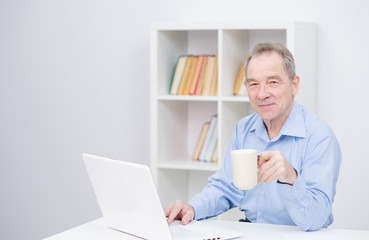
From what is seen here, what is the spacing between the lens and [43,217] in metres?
4.71

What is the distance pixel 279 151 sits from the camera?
2281 millimetres

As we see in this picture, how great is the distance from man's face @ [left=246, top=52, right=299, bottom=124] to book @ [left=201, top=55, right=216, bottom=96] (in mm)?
1330

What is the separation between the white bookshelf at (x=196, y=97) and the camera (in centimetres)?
361

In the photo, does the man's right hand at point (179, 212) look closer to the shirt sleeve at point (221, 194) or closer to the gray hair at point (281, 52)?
the shirt sleeve at point (221, 194)

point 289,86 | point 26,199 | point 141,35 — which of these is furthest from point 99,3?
point 289,86

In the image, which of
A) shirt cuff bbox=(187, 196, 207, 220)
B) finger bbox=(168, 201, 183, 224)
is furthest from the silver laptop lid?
shirt cuff bbox=(187, 196, 207, 220)

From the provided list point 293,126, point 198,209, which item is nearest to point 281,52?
point 293,126

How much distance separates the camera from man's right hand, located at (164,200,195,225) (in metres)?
2.27

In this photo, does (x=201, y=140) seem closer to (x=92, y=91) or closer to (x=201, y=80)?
(x=201, y=80)

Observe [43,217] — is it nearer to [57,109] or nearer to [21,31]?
[57,109]

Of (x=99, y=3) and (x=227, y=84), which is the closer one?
(x=227, y=84)

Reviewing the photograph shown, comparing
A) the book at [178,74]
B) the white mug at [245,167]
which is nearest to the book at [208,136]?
the book at [178,74]

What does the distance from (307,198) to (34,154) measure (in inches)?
118

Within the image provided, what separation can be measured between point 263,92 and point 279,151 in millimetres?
283
